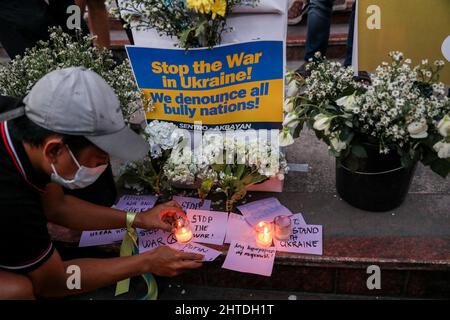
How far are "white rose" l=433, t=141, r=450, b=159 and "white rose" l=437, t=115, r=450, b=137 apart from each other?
5 centimetres

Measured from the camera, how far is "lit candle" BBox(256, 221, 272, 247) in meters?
2.34

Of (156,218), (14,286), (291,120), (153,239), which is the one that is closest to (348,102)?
(291,120)

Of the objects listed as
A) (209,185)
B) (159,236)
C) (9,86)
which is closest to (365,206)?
(209,185)

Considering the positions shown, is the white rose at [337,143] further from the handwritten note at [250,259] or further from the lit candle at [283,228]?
the handwritten note at [250,259]

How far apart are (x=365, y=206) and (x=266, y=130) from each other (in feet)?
2.52

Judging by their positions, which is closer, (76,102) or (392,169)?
(76,102)

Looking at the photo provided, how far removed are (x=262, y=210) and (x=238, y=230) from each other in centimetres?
22

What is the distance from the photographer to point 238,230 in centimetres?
247

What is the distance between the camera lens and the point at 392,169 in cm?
228

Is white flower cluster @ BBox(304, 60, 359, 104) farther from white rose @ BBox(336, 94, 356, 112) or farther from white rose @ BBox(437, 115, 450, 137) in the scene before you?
white rose @ BBox(437, 115, 450, 137)

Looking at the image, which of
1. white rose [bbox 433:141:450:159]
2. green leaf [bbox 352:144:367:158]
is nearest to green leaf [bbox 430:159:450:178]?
white rose [bbox 433:141:450:159]

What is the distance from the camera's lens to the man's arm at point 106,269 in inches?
76.7

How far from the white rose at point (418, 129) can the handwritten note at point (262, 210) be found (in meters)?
0.87
